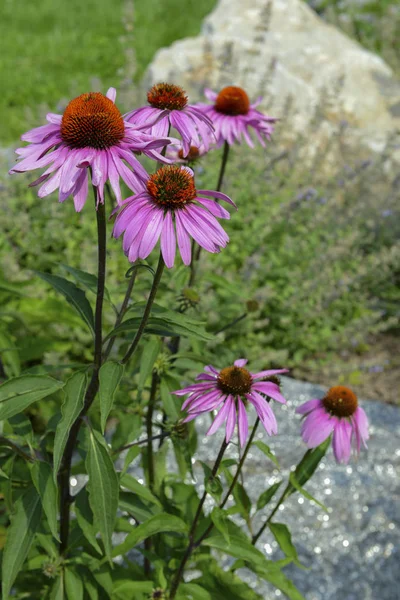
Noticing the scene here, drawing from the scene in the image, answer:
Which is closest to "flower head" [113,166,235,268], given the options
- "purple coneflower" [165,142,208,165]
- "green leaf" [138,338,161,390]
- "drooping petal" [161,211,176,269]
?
"drooping petal" [161,211,176,269]

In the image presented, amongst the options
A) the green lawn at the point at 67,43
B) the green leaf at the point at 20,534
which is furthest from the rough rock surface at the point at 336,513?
the green lawn at the point at 67,43

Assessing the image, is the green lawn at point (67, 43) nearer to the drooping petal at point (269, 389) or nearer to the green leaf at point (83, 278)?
the green leaf at point (83, 278)

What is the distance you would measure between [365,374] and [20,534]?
8.05ft

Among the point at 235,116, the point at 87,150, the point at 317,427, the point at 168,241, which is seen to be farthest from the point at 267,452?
the point at 235,116

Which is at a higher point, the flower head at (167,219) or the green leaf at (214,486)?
the flower head at (167,219)

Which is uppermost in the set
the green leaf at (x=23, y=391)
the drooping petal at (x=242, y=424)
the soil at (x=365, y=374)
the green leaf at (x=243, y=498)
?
the green leaf at (x=23, y=391)

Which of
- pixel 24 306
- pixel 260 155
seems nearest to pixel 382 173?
pixel 260 155

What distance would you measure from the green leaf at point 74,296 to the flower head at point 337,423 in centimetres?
61

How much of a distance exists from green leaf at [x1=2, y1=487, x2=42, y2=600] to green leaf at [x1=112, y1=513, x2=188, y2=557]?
0.22m

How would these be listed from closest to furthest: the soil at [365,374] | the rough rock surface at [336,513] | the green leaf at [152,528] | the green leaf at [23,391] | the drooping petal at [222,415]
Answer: the green leaf at [23,391] < the drooping petal at [222,415] < the green leaf at [152,528] < the rough rock surface at [336,513] < the soil at [365,374]

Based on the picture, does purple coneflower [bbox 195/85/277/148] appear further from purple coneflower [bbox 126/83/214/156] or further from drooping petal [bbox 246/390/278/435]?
drooping petal [bbox 246/390/278/435]

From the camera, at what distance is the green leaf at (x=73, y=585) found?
154 cm

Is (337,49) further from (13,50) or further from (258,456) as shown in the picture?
(258,456)

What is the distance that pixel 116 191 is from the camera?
1109 millimetres
